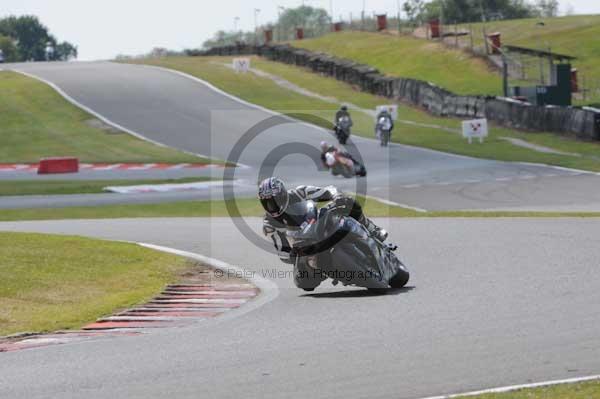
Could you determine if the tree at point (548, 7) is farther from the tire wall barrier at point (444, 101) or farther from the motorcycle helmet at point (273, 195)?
Answer: the motorcycle helmet at point (273, 195)

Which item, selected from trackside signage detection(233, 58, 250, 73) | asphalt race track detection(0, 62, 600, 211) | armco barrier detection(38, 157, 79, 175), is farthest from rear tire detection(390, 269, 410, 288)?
trackside signage detection(233, 58, 250, 73)

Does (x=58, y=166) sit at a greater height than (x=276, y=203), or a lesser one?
lesser

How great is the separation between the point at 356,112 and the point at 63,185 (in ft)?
72.7

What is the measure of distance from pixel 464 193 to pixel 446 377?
21.4 metres

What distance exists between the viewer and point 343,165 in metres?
33.6

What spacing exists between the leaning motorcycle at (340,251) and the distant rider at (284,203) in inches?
3.6

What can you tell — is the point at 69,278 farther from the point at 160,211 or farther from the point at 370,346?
the point at 160,211

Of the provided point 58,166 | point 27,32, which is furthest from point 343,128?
point 27,32

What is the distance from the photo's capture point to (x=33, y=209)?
28297 mm

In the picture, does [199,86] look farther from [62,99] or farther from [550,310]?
[550,310]

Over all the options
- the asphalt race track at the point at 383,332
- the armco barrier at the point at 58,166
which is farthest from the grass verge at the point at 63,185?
the asphalt race track at the point at 383,332

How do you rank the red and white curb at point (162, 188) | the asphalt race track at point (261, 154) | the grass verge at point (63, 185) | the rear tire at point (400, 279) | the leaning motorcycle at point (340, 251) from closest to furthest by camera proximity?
the leaning motorcycle at point (340, 251) < the rear tire at point (400, 279) < the asphalt race track at point (261, 154) < the red and white curb at point (162, 188) < the grass verge at point (63, 185)

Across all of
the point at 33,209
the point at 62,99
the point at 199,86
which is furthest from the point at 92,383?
the point at 199,86

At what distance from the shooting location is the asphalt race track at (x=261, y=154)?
28000 millimetres
